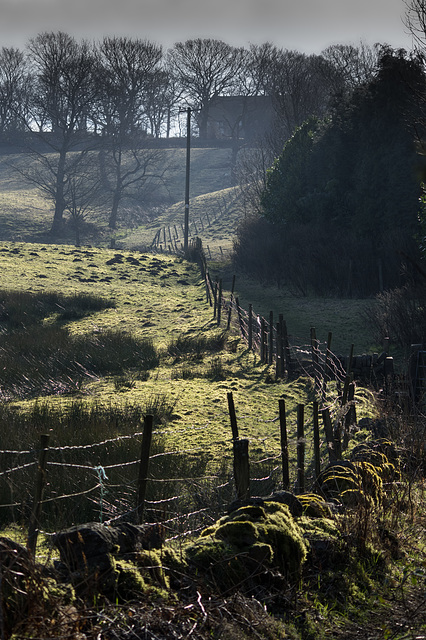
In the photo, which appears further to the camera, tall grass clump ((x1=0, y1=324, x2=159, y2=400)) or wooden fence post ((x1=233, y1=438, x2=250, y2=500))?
tall grass clump ((x1=0, y1=324, x2=159, y2=400))

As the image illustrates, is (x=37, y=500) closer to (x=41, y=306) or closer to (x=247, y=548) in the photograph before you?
(x=247, y=548)

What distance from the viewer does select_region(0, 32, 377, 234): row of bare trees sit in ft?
150

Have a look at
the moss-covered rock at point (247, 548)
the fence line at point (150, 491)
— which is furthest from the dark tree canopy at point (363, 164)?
the moss-covered rock at point (247, 548)

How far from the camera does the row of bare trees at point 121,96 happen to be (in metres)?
45.7

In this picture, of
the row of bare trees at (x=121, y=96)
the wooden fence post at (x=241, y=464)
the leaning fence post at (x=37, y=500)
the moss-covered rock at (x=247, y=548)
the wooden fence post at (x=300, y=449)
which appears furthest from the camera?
the row of bare trees at (x=121, y=96)

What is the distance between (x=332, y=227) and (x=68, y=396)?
57.5 feet

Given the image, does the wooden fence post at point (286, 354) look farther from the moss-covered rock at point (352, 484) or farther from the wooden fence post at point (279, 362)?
the moss-covered rock at point (352, 484)

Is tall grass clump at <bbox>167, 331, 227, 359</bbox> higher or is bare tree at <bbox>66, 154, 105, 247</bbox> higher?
bare tree at <bbox>66, 154, 105, 247</bbox>

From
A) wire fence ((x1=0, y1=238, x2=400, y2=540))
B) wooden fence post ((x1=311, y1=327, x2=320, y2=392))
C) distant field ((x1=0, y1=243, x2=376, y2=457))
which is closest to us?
wire fence ((x1=0, y1=238, x2=400, y2=540))

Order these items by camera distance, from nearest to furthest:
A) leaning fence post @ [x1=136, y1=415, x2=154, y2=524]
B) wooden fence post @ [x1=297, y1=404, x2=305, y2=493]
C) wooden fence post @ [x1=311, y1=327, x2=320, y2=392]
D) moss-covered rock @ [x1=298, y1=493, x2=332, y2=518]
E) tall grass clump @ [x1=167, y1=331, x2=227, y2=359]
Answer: leaning fence post @ [x1=136, y1=415, x2=154, y2=524]
moss-covered rock @ [x1=298, y1=493, x2=332, y2=518]
wooden fence post @ [x1=297, y1=404, x2=305, y2=493]
wooden fence post @ [x1=311, y1=327, x2=320, y2=392]
tall grass clump @ [x1=167, y1=331, x2=227, y2=359]

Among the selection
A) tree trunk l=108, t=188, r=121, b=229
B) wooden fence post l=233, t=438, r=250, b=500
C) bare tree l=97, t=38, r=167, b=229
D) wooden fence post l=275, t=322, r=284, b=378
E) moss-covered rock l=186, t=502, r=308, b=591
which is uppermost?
bare tree l=97, t=38, r=167, b=229

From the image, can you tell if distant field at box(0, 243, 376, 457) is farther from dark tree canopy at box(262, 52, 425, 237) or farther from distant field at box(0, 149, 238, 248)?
distant field at box(0, 149, 238, 248)

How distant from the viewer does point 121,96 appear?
5441 cm

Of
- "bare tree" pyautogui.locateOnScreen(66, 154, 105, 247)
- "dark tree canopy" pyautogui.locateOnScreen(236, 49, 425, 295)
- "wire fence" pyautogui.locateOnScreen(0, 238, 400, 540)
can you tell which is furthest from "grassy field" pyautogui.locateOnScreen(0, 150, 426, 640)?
"bare tree" pyautogui.locateOnScreen(66, 154, 105, 247)
